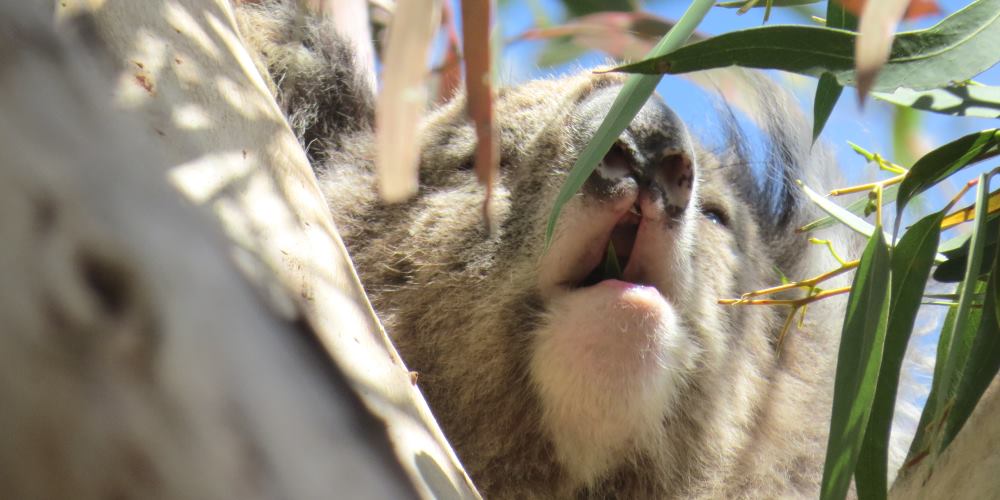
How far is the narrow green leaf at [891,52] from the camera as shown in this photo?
1025 millimetres

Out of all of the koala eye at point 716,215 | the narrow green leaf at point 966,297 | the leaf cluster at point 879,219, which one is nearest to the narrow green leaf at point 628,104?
the leaf cluster at point 879,219

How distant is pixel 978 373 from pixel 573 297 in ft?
2.26

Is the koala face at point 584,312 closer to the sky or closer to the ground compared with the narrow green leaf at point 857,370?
closer to the ground

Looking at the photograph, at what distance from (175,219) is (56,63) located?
0.47ft

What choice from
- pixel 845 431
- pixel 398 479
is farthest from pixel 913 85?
pixel 398 479

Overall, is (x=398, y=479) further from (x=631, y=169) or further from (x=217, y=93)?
(x=631, y=169)

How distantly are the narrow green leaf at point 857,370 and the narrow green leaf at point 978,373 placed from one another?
9 centimetres

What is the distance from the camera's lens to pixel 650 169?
5.54 feet

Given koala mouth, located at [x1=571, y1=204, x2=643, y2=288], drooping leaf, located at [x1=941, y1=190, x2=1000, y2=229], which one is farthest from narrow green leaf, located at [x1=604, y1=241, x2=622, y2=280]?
drooping leaf, located at [x1=941, y1=190, x2=1000, y2=229]

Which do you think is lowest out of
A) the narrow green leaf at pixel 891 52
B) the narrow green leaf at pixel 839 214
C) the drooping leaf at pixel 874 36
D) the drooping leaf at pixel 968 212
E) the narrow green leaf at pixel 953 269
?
the narrow green leaf at pixel 953 269

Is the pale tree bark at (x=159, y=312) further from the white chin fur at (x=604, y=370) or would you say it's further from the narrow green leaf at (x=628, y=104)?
the white chin fur at (x=604, y=370)

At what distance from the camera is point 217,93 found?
0.95 meters

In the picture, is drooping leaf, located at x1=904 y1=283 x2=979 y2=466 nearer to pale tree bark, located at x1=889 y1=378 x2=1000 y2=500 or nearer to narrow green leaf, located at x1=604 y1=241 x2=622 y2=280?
pale tree bark, located at x1=889 y1=378 x2=1000 y2=500

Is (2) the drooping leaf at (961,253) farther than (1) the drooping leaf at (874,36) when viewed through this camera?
Yes
